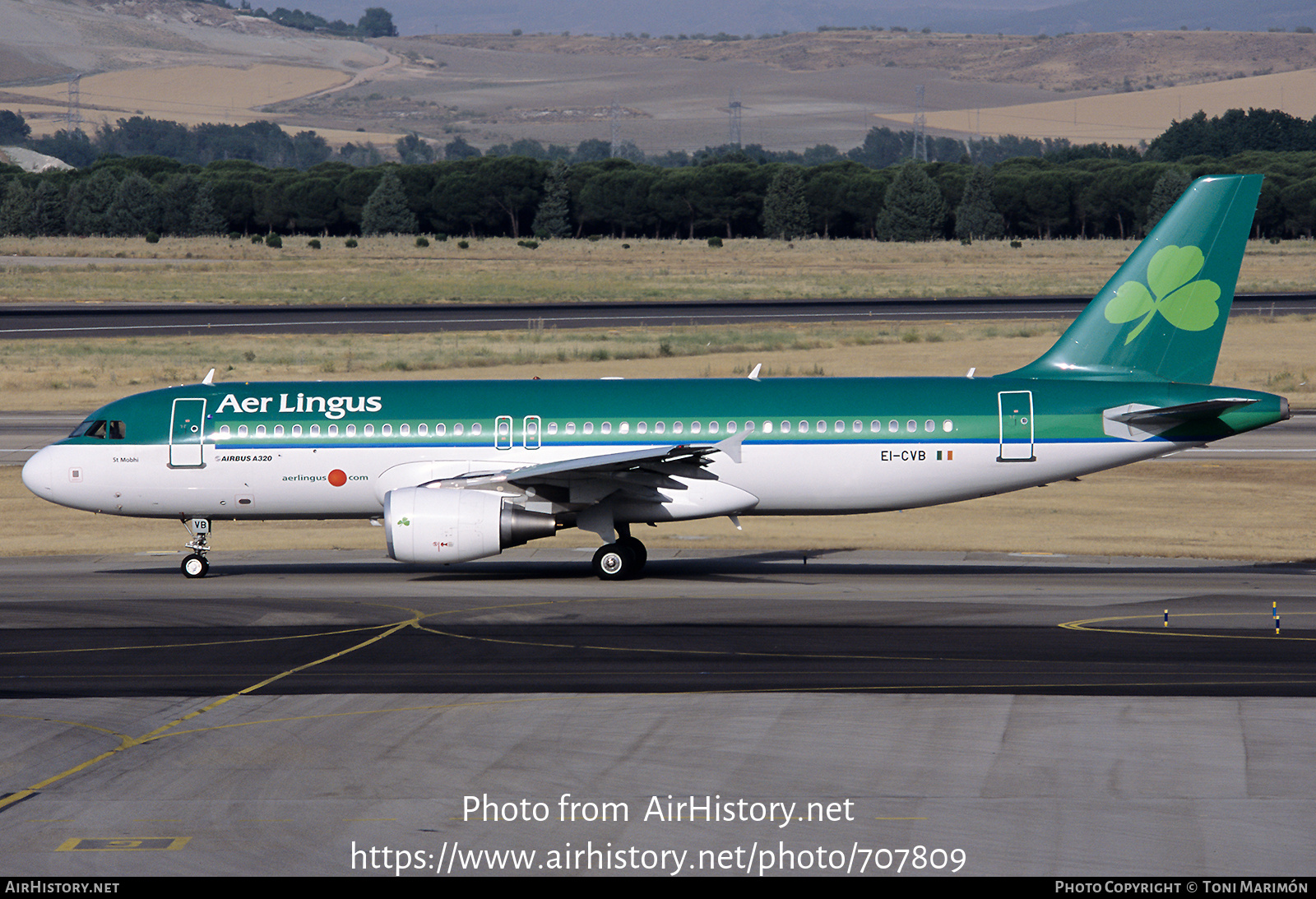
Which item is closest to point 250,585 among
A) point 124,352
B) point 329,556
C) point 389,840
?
point 329,556

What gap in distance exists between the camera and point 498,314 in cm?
9100

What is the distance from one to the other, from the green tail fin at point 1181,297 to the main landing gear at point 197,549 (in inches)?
754

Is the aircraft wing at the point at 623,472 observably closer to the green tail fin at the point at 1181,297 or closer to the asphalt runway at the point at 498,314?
the green tail fin at the point at 1181,297

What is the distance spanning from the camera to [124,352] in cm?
7212

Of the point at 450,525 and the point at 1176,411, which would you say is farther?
the point at 1176,411

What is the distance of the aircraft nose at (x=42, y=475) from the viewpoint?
1204 inches

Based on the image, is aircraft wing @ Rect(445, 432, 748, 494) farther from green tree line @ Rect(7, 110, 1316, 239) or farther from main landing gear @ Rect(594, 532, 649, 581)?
green tree line @ Rect(7, 110, 1316, 239)

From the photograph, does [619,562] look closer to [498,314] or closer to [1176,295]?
[1176,295]

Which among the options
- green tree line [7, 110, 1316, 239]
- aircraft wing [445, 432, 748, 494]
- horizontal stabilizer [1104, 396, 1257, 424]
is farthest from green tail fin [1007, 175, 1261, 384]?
green tree line [7, 110, 1316, 239]

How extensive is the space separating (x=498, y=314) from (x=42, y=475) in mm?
61196

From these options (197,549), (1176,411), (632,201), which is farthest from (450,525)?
(632,201)

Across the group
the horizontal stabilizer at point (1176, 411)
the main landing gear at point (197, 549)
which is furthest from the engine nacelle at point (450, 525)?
the horizontal stabilizer at point (1176, 411)

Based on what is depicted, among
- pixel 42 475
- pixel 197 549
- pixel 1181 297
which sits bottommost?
pixel 197 549

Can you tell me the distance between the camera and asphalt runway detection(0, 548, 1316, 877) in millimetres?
13906
